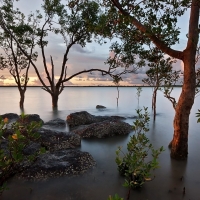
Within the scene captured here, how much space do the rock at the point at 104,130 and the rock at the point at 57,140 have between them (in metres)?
2.08

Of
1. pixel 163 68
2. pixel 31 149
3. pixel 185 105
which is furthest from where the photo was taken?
pixel 163 68

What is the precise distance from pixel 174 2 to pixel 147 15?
1430 millimetres

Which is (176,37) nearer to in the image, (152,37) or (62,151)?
(152,37)

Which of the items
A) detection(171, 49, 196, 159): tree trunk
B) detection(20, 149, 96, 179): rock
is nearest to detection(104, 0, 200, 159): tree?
detection(171, 49, 196, 159): tree trunk

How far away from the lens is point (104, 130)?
1327cm

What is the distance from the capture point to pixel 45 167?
7.18 m

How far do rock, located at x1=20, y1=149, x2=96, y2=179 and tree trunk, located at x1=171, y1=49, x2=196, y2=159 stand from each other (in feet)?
11.6

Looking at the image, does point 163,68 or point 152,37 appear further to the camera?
point 163,68

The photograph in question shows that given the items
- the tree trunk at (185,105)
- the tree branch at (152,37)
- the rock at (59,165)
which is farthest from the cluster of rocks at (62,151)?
the tree branch at (152,37)

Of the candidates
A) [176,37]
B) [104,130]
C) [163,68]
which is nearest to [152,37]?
[176,37]

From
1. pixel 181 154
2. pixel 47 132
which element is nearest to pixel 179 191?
pixel 181 154

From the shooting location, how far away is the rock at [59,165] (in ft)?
22.8

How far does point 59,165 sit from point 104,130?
6.15 m

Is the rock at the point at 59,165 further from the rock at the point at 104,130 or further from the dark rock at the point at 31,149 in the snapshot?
the rock at the point at 104,130
